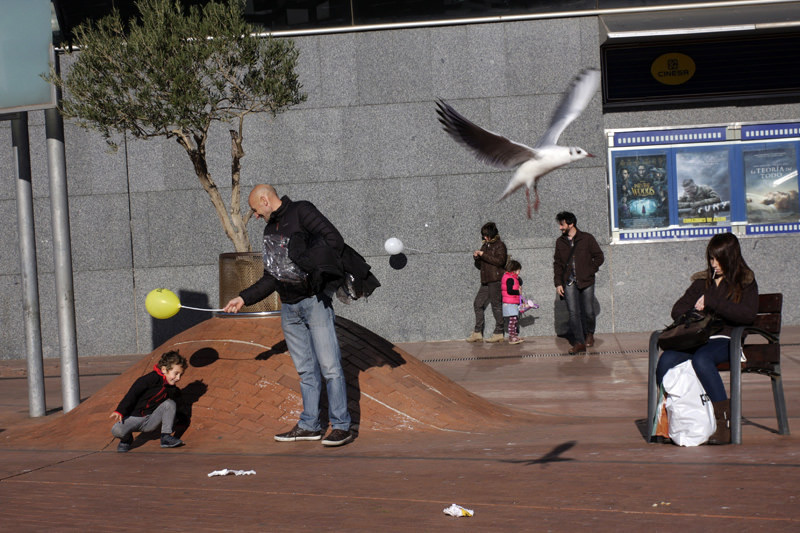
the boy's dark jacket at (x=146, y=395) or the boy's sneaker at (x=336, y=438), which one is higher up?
the boy's dark jacket at (x=146, y=395)

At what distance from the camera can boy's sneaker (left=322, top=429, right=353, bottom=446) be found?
6.27 metres

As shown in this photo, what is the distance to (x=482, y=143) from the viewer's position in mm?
7684

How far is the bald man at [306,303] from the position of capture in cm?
633

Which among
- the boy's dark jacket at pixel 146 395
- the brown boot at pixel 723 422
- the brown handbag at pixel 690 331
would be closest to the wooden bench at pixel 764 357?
the brown boot at pixel 723 422

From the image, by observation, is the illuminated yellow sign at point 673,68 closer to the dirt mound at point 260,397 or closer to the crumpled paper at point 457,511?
the dirt mound at point 260,397

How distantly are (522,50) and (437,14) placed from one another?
1295 mm

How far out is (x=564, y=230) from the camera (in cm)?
1197

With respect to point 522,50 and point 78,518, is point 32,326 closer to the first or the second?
point 78,518

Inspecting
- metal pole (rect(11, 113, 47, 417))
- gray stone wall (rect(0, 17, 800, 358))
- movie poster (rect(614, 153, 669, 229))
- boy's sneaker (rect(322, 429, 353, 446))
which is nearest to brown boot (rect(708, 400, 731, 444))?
boy's sneaker (rect(322, 429, 353, 446))

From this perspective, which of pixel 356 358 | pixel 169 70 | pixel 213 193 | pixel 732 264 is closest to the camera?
pixel 732 264

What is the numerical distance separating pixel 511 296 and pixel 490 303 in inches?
23.5

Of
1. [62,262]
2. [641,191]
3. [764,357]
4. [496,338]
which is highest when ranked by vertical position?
[641,191]

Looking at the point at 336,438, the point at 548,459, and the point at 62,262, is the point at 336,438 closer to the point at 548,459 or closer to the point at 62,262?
the point at 548,459

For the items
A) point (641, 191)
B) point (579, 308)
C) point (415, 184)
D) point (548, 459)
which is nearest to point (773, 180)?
point (641, 191)
